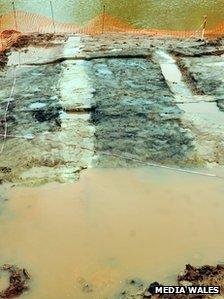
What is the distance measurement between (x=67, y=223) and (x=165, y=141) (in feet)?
9.47

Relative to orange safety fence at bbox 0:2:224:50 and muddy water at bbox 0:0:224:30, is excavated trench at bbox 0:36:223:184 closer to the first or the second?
orange safety fence at bbox 0:2:224:50

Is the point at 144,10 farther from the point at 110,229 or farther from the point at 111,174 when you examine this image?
the point at 110,229

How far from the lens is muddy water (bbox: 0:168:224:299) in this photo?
5883 millimetres

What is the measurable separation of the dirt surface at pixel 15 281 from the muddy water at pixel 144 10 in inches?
574

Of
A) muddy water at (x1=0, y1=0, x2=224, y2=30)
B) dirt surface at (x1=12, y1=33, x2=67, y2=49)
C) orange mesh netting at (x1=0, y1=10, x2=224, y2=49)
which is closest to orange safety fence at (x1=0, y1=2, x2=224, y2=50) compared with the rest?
orange mesh netting at (x1=0, y1=10, x2=224, y2=49)

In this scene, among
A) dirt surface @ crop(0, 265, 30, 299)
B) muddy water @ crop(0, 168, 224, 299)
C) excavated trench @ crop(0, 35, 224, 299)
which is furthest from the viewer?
excavated trench @ crop(0, 35, 224, 299)

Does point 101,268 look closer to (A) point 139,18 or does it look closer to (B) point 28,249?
(B) point 28,249

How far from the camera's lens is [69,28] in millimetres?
17375

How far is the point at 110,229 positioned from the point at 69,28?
488 inches

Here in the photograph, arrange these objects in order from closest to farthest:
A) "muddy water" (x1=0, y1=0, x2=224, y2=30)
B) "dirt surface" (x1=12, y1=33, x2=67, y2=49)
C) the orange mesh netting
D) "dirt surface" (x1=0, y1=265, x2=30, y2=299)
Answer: "dirt surface" (x1=0, y1=265, x2=30, y2=299) < "dirt surface" (x1=12, y1=33, x2=67, y2=49) < the orange mesh netting < "muddy water" (x1=0, y1=0, x2=224, y2=30)

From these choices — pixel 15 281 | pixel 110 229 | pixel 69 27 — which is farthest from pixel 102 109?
pixel 69 27

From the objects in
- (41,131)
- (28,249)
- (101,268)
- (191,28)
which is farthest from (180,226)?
(191,28)

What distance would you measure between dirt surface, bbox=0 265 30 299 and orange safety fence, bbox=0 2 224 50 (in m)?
11.3

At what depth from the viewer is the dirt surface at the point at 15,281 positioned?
5641 mm
